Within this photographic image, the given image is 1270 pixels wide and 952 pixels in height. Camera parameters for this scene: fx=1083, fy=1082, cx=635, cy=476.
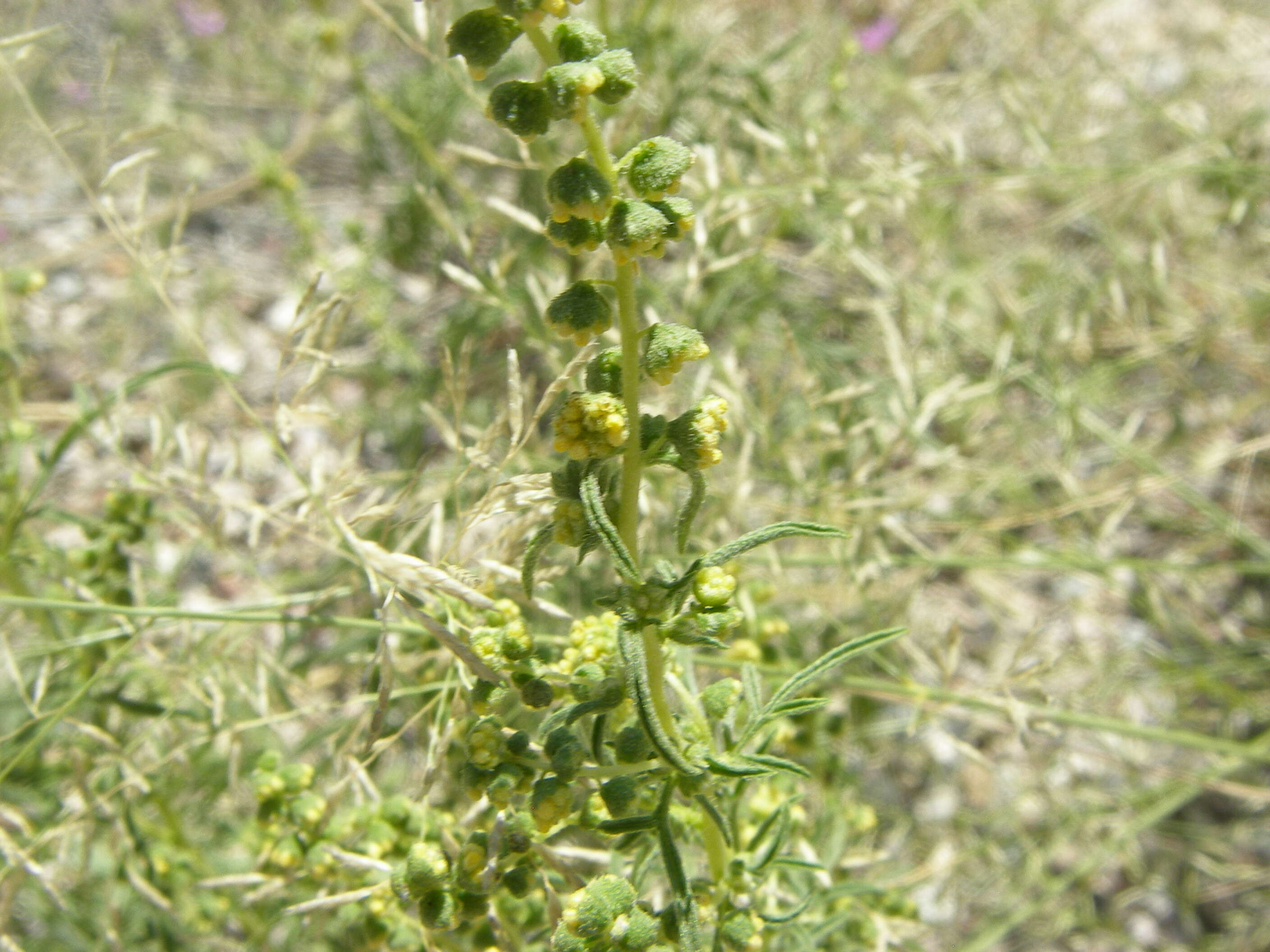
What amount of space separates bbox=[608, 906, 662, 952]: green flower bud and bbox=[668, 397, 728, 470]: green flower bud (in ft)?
1.54

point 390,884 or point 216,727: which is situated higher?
point 390,884

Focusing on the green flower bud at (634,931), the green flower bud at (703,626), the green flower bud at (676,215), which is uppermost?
the green flower bud at (676,215)

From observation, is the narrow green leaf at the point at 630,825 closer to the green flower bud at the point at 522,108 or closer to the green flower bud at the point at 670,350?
the green flower bud at the point at 670,350

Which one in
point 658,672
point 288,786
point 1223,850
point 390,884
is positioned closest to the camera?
point 658,672

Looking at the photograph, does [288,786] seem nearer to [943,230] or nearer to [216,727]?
[216,727]

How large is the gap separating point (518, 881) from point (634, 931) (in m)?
0.19

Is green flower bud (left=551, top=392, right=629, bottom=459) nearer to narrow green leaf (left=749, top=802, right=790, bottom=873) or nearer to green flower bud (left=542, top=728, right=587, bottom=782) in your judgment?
green flower bud (left=542, top=728, right=587, bottom=782)

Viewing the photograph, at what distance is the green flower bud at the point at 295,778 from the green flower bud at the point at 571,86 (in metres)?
1.05

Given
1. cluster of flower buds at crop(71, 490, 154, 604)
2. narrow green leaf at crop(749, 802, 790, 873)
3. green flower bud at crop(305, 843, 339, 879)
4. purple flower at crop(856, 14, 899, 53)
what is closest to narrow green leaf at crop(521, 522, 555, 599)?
narrow green leaf at crop(749, 802, 790, 873)

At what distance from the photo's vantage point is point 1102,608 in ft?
10.9

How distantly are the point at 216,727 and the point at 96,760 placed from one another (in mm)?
226

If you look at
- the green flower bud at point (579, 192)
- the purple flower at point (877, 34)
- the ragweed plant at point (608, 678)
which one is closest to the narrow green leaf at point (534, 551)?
the ragweed plant at point (608, 678)

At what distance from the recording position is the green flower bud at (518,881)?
48.8 inches

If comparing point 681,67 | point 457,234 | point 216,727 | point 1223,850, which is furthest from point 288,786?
point 1223,850
